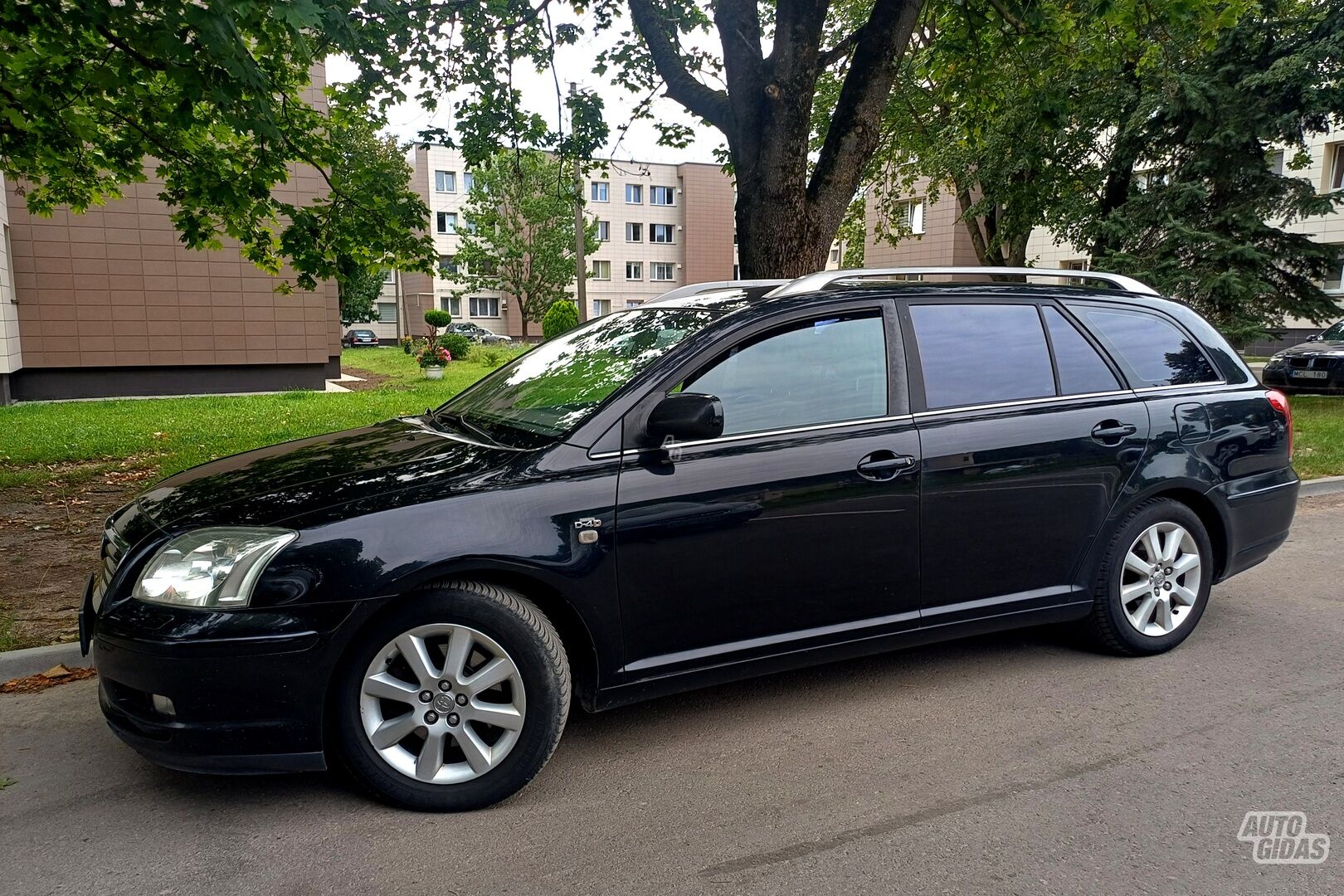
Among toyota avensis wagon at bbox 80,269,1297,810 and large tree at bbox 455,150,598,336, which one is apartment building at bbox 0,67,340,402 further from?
large tree at bbox 455,150,598,336

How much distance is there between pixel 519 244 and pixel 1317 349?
4070 cm

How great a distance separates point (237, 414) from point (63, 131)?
6.35m

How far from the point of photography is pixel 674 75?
841cm

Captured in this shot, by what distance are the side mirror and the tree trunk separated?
14.8 feet

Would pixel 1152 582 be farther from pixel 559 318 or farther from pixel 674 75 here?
pixel 559 318

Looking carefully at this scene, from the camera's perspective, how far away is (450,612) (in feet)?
Answer: 10.1

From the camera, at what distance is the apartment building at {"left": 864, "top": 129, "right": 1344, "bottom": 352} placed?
30.7m

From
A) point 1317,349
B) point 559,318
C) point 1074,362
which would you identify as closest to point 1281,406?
point 1074,362

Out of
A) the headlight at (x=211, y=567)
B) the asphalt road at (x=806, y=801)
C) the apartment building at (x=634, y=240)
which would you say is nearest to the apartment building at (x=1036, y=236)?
the apartment building at (x=634, y=240)

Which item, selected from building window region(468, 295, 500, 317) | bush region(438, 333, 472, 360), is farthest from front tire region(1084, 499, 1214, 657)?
building window region(468, 295, 500, 317)

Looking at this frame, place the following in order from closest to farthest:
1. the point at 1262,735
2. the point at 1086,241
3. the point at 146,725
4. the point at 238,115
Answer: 1. the point at 146,725
2. the point at 1262,735
3. the point at 238,115
4. the point at 1086,241

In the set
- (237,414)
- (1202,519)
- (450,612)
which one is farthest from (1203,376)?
(237,414)

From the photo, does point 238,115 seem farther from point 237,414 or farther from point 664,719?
point 237,414

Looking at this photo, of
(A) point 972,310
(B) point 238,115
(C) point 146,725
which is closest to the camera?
(C) point 146,725
